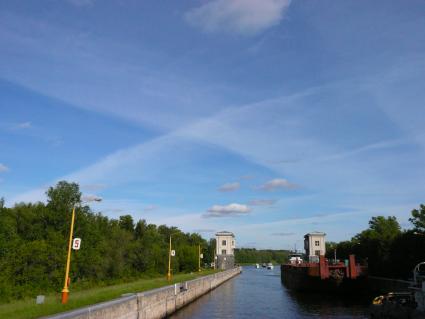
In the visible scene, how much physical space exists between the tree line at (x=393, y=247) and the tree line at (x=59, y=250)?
47493 mm

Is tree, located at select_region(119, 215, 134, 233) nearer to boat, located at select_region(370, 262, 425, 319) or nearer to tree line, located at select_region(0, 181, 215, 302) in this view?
tree line, located at select_region(0, 181, 215, 302)

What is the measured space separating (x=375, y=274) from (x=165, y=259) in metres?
53.5

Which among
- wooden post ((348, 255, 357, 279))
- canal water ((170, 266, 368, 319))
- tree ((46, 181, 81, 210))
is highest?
tree ((46, 181, 81, 210))

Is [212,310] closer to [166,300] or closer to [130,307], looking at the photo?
[166,300]

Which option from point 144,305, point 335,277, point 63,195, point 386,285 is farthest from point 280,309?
point 63,195

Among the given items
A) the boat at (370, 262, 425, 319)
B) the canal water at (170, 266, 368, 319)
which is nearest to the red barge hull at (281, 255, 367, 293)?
the canal water at (170, 266, 368, 319)

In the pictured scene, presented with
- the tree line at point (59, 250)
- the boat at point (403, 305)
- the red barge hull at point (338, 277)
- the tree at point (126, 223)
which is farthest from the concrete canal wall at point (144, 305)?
the tree at point (126, 223)

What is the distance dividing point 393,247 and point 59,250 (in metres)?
55.6

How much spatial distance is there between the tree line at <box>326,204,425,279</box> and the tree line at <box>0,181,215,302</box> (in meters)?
47.5

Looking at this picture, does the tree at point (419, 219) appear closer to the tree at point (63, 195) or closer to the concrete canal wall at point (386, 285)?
the concrete canal wall at point (386, 285)

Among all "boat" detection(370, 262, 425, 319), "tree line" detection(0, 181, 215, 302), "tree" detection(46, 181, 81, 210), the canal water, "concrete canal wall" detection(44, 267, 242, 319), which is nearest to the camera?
"concrete canal wall" detection(44, 267, 242, 319)

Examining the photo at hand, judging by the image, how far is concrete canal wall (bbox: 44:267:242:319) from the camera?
24.9 m

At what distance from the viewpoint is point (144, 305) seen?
117ft

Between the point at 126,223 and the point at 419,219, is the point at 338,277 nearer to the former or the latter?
the point at 419,219
